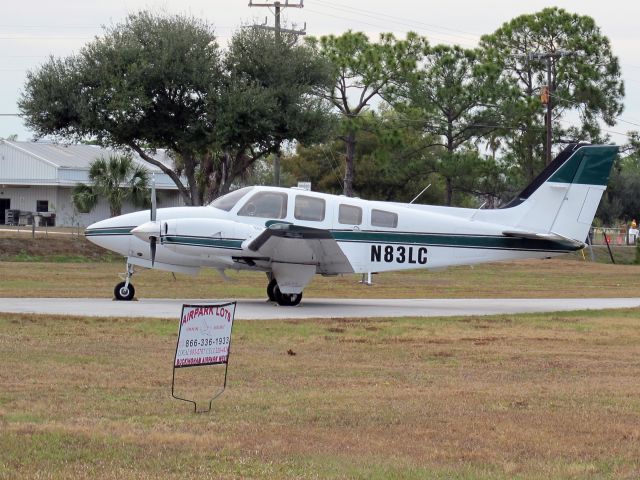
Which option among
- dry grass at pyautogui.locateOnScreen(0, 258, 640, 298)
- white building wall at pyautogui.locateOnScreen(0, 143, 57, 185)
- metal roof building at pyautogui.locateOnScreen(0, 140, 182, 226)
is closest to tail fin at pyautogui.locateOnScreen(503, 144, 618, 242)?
dry grass at pyautogui.locateOnScreen(0, 258, 640, 298)

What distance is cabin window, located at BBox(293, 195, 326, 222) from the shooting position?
80.4ft

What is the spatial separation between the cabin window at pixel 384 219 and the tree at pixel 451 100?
42.1 metres

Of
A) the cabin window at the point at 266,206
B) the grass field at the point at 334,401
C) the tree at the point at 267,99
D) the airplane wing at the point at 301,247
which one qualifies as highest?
the tree at the point at 267,99

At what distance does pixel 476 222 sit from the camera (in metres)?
25.9

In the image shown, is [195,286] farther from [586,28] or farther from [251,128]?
[586,28]

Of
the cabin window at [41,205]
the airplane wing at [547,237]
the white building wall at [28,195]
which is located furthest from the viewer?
the cabin window at [41,205]

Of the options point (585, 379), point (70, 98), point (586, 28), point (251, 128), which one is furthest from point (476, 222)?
point (586, 28)

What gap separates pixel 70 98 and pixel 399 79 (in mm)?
25464

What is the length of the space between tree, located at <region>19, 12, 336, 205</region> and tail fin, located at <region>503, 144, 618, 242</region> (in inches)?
888

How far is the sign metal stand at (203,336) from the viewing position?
11023mm

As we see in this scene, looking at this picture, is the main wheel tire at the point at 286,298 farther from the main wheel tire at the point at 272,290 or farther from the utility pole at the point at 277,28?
the utility pole at the point at 277,28

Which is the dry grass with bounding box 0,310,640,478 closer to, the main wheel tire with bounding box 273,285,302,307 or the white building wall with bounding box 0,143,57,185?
the main wheel tire with bounding box 273,285,302,307

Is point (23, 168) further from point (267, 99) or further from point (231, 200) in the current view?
point (231, 200)

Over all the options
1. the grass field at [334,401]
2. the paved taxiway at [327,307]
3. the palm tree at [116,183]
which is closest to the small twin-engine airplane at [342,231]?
the paved taxiway at [327,307]
